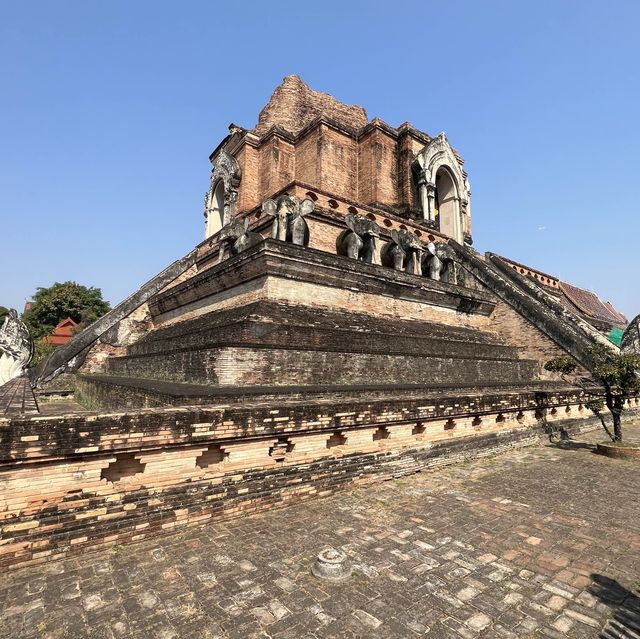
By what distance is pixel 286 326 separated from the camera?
7.77 m

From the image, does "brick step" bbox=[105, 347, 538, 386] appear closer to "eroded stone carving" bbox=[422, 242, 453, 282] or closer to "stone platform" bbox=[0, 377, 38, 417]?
"stone platform" bbox=[0, 377, 38, 417]

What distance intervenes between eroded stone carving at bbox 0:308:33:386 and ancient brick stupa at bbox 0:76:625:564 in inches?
33.9

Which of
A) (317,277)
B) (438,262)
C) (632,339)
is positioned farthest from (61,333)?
(632,339)

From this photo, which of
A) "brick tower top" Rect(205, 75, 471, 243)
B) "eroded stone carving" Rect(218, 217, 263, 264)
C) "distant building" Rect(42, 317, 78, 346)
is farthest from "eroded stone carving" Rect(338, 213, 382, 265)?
"distant building" Rect(42, 317, 78, 346)

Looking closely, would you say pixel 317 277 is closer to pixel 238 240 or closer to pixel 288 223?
pixel 288 223

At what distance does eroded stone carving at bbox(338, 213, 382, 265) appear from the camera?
1281 cm

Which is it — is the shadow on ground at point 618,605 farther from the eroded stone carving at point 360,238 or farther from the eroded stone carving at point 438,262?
the eroded stone carving at point 438,262

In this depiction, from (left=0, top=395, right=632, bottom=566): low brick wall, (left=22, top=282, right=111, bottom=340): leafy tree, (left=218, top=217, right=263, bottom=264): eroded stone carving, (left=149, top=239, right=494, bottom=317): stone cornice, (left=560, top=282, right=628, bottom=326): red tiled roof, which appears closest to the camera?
(left=0, top=395, right=632, bottom=566): low brick wall

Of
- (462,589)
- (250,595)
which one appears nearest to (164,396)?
(250,595)

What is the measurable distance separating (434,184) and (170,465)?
17369 mm

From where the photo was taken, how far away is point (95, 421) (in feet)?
11.3

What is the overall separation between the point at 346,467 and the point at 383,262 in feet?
34.2

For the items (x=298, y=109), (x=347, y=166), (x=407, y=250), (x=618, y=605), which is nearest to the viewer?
(x=618, y=605)

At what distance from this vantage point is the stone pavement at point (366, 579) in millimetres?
2508
